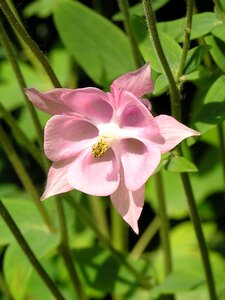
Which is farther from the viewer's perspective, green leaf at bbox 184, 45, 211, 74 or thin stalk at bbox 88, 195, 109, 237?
thin stalk at bbox 88, 195, 109, 237

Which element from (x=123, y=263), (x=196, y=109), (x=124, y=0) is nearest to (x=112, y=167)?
(x=196, y=109)

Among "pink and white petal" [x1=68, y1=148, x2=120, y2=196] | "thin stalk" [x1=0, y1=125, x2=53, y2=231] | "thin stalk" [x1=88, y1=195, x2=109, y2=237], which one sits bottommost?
"thin stalk" [x1=88, y1=195, x2=109, y2=237]

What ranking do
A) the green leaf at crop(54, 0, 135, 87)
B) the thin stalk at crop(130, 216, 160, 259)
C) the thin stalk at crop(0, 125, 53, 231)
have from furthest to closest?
1. the thin stalk at crop(130, 216, 160, 259)
2. the green leaf at crop(54, 0, 135, 87)
3. the thin stalk at crop(0, 125, 53, 231)

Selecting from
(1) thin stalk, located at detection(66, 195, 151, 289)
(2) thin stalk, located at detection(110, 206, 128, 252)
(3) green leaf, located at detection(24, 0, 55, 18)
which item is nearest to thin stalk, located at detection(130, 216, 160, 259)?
(2) thin stalk, located at detection(110, 206, 128, 252)

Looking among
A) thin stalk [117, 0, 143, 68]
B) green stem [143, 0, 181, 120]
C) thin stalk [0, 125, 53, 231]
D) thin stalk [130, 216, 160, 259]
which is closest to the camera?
green stem [143, 0, 181, 120]

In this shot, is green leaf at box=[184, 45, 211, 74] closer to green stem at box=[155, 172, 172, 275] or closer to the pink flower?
the pink flower

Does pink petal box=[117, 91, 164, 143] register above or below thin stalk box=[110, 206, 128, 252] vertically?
above
